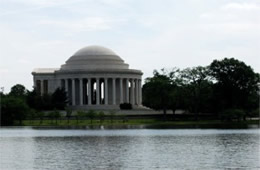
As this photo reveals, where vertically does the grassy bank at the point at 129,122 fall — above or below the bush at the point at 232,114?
below

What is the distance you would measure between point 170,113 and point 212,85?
791 inches

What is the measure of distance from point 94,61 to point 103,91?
9.09 metres

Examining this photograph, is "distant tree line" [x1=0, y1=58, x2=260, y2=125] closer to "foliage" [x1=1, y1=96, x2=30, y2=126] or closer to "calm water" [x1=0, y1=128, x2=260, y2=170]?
"foliage" [x1=1, y1=96, x2=30, y2=126]

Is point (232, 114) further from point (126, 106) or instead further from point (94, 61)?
point (94, 61)

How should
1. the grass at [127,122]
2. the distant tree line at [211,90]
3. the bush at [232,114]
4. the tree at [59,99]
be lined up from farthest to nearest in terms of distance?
1. the tree at [59,99]
2. the distant tree line at [211,90]
3. the grass at [127,122]
4. the bush at [232,114]

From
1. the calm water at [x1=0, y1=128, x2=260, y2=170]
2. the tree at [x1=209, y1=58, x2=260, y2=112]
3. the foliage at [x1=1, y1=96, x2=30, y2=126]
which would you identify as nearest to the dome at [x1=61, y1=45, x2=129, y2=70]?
the tree at [x1=209, y1=58, x2=260, y2=112]

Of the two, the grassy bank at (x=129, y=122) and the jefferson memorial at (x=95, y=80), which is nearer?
the grassy bank at (x=129, y=122)

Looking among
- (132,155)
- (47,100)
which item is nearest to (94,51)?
(47,100)

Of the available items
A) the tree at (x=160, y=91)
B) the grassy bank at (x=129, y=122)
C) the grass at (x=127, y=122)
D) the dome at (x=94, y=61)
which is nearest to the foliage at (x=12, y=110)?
the grass at (x=127, y=122)

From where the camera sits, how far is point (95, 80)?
186625 millimetres

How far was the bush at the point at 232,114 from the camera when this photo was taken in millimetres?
131500

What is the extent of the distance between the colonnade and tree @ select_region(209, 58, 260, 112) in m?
45.1

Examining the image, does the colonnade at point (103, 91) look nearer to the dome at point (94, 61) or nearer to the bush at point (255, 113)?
the dome at point (94, 61)

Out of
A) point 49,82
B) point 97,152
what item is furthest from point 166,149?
point 49,82
